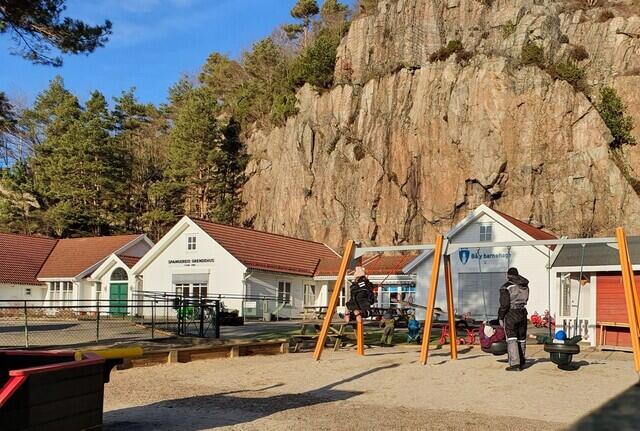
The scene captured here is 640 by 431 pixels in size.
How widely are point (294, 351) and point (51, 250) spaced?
37738mm

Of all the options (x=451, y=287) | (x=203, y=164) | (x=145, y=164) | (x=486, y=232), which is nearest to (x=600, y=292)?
(x=451, y=287)

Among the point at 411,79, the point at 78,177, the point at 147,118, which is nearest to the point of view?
the point at 411,79

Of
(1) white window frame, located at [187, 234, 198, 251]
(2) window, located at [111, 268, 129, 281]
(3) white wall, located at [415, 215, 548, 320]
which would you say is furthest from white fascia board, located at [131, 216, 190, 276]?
(3) white wall, located at [415, 215, 548, 320]

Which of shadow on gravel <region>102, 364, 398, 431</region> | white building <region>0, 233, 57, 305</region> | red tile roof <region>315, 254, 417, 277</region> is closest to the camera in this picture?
shadow on gravel <region>102, 364, 398, 431</region>

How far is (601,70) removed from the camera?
2128 inches

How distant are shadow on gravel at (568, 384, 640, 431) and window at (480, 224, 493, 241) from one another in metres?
34.4

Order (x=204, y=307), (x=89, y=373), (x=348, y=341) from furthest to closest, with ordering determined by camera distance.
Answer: (x=204, y=307), (x=348, y=341), (x=89, y=373)

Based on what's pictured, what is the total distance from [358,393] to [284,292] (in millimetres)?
30890

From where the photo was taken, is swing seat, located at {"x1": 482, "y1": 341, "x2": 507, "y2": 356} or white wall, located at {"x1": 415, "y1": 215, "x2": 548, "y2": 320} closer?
swing seat, located at {"x1": 482, "y1": 341, "x2": 507, "y2": 356}

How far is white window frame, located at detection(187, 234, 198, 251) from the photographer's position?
1631 inches

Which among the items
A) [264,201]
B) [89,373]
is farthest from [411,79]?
[89,373]

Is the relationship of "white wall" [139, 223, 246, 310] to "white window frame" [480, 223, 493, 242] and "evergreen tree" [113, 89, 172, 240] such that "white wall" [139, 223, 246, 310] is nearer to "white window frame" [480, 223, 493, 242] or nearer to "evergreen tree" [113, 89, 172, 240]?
"white window frame" [480, 223, 493, 242]

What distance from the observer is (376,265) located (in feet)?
144

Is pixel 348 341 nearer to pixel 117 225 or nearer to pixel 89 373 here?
pixel 89 373
